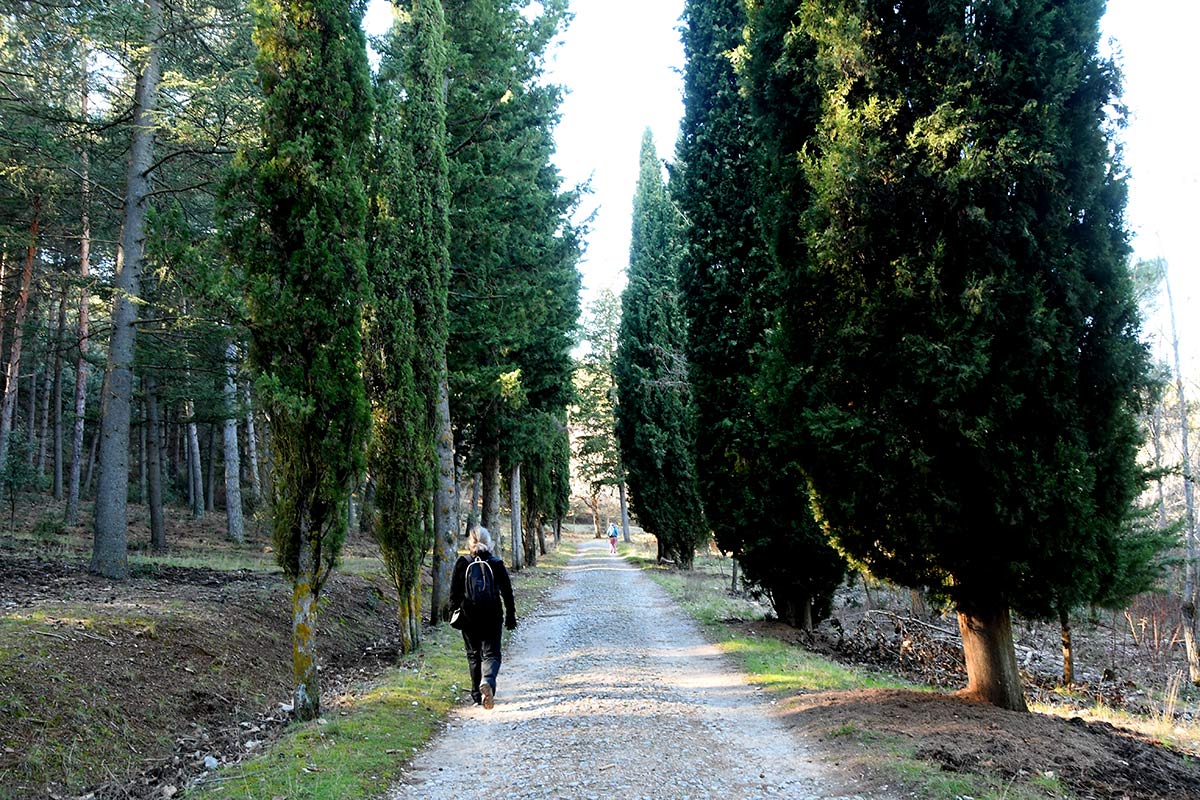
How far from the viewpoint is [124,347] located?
12.1 meters

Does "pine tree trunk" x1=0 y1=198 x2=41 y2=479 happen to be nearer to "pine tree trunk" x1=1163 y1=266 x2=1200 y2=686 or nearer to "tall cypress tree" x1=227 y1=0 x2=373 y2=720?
"tall cypress tree" x1=227 y1=0 x2=373 y2=720

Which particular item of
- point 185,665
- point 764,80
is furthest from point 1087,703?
point 185,665

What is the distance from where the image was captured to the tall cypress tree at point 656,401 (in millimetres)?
27938

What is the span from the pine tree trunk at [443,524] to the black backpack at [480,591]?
5514 mm

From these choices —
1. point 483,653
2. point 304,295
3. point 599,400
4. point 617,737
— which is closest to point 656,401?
point 599,400

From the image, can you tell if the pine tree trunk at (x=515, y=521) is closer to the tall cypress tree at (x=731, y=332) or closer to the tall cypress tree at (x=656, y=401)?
the tall cypress tree at (x=656, y=401)

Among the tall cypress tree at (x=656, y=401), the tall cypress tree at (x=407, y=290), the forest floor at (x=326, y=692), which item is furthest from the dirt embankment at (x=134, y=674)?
the tall cypress tree at (x=656, y=401)

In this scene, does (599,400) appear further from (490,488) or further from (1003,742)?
(1003,742)

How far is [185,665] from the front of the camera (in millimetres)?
7680

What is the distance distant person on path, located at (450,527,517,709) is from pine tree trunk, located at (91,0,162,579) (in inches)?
280

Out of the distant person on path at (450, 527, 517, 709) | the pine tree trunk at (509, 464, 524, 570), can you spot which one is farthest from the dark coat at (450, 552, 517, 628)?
the pine tree trunk at (509, 464, 524, 570)

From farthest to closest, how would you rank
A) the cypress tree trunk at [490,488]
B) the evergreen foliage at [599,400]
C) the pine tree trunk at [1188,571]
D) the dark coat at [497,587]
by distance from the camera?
the evergreen foliage at [599,400] < the cypress tree trunk at [490,488] < the pine tree trunk at [1188,571] < the dark coat at [497,587]

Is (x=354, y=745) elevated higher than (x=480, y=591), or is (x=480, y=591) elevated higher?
(x=480, y=591)

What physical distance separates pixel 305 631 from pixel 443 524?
6.73 metres
